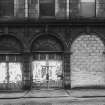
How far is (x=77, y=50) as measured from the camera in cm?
1387

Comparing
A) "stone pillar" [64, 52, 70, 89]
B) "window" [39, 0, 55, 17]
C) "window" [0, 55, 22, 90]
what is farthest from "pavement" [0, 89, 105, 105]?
"window" [39, 0, 55, 17]

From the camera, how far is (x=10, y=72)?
1379 cm

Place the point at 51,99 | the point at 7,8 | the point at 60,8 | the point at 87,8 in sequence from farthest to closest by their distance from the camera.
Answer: the point at 87,8
the point at 7,8
the point at 60,8
the point at 51,99

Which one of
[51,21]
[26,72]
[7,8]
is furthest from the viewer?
[7,8]

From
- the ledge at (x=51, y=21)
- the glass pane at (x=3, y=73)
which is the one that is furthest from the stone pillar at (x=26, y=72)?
the ledge at (x=51, y=21)

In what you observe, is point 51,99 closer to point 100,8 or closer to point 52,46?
point 52,46

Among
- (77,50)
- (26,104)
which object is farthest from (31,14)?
(26,104)

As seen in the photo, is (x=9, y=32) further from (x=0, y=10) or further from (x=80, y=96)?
(x=80, y=96)

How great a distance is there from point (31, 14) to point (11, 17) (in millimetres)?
1641

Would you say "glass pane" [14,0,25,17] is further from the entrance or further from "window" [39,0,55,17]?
the entrance

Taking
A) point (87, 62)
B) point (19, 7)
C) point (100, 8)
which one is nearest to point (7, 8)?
point (19, 7)

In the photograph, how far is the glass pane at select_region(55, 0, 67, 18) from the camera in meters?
13.7

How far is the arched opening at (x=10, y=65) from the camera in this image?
13.8m

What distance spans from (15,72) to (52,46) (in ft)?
12.1
